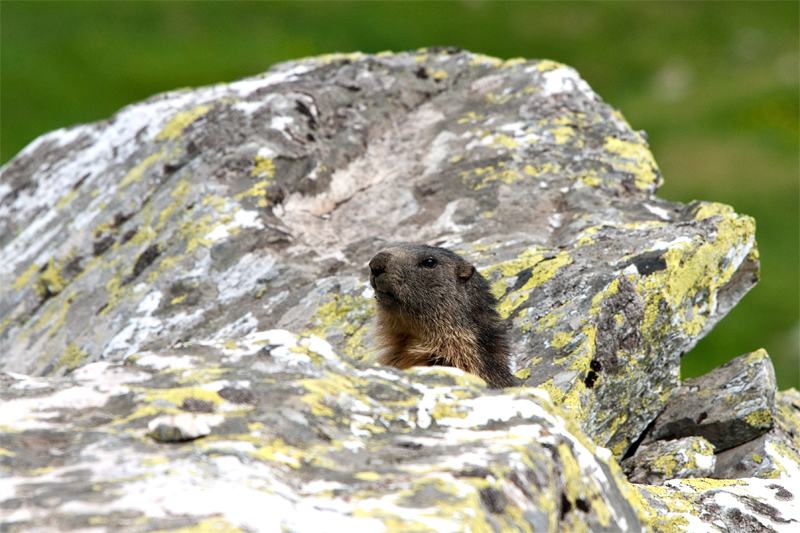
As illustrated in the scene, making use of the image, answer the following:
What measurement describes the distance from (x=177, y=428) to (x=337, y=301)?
12.8 feet

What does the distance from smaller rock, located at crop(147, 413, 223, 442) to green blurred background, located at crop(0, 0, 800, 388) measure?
16.5m

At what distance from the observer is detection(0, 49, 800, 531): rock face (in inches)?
131

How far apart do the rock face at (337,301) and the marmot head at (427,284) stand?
0.47 meters

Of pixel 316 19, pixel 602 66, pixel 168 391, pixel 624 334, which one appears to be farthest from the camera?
pixel 602 66

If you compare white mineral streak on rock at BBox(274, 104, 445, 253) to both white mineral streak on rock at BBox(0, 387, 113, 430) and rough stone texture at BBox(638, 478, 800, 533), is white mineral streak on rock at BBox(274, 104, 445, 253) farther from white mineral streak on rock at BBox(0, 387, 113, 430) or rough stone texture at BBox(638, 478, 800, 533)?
white mineral streak on rock at BBox(0, 387, 113, 430)

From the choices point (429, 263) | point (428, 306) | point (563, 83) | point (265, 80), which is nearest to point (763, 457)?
point (428, 306)

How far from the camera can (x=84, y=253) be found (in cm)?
839

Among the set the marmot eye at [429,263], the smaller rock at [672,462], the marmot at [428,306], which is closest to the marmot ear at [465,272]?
the marmot at [428,306]

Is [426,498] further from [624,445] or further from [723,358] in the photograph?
[723,358]

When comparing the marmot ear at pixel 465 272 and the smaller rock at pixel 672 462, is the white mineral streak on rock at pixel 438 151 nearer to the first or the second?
the marmot ear at pixel 465 272

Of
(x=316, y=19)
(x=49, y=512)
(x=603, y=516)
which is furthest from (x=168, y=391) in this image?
(x=316, y=19)

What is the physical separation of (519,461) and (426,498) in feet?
1.55

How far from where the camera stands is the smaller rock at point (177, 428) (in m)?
3.42

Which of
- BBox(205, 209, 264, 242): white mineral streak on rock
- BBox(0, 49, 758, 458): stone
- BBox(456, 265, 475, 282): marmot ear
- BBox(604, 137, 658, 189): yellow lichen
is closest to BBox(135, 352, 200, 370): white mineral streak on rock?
BBox(0, 49, 758, 458): stone
